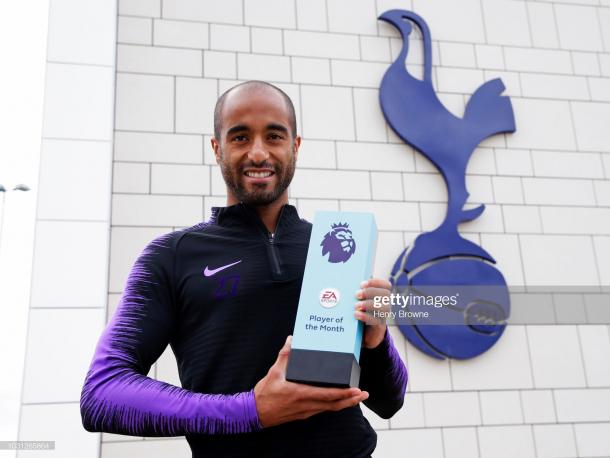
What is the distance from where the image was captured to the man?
2.04ft

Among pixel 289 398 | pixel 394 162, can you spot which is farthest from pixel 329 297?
pixel 394 162

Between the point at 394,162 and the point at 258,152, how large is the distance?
4.88 ft

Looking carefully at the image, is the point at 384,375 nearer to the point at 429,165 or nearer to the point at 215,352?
the point at 215,352

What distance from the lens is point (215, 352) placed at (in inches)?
27.4

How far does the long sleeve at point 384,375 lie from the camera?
0.75 meters

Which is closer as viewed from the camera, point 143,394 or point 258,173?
point 143,394

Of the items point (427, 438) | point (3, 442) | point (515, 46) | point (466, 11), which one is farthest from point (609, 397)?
point (3, 442)

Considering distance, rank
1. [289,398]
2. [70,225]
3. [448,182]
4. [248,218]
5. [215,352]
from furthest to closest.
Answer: [448,182] < [70,225] < [248,218] < [215,352] < [289,398]

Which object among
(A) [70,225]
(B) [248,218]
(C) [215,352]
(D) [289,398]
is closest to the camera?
(D) [289,398]

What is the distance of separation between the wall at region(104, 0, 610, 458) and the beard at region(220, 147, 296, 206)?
1.17 m

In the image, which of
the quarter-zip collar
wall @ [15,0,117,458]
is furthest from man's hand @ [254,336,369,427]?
wall @ [15,0,117,458]

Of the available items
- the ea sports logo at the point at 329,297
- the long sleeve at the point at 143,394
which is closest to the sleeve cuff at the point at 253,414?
the long sleeve at the point at 143,394

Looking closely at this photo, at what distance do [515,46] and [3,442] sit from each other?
2210 mm

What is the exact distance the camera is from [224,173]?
81cm
